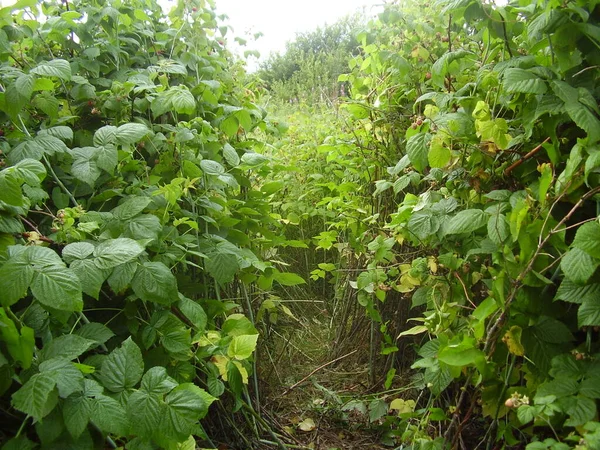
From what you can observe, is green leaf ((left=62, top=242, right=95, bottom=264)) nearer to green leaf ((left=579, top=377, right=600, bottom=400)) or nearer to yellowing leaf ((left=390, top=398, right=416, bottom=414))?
green leaf ((left=579, top=377, right=600, bottom=400))

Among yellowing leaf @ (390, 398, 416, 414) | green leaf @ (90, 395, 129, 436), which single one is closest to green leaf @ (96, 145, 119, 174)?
green leaf @ (90, 395, 129, 436)

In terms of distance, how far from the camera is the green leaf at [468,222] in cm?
114

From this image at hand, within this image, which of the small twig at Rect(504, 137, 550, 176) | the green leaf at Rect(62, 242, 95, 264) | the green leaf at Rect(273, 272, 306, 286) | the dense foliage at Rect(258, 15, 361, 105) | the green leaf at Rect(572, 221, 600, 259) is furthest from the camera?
the dense foliage at Rect(258, 15, 361, 105)

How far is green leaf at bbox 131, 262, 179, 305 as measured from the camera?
3.64ft

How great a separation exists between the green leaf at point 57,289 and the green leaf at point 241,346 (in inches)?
17.3

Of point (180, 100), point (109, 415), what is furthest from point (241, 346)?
point (180, 100)

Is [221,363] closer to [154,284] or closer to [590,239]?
[154,284]

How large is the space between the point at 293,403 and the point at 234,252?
970mm

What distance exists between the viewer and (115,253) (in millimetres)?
1021

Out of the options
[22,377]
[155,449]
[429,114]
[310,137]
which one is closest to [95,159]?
[22,377]

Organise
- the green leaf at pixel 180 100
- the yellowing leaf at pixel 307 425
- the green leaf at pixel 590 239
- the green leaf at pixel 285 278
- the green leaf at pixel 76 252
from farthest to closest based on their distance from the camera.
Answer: the yellowing leaf at pixel 307 425
the green leaf at pixel 285 278
the green leaf at pixel 180 100
the green leaf at pixel 76 252
the green leaf at pixel 590 239

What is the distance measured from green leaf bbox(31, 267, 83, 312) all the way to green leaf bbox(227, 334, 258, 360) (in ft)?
1.44

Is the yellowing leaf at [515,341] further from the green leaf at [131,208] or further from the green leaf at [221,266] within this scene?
the green leaf at [131,208]

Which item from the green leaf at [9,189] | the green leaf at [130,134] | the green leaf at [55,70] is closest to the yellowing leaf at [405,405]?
the green leaf at [130,134]
